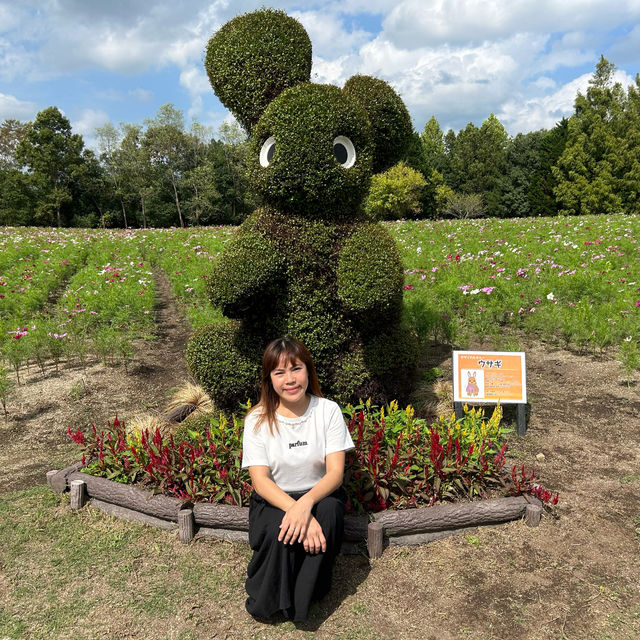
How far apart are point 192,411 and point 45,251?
12.4 meters

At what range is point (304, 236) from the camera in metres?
3.82

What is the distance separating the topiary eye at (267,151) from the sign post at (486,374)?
8.08ft

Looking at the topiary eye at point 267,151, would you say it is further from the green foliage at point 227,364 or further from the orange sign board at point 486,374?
the orange sign board at point 486,374

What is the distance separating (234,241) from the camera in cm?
388

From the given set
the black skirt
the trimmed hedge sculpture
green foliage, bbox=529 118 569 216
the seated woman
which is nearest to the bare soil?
the black skirt

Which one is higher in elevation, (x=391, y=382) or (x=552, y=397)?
(x=391, y=382)

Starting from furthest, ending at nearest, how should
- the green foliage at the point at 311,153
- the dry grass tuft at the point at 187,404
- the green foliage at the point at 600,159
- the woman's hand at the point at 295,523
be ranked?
1. the green foliage at the point at 600,159
2. the dry grass tuft at the point at 187,404
3. the green foliage at the point at 311,153
4. the woman's hand at the point at 295,523

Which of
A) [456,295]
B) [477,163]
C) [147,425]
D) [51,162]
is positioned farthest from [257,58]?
[477,163]

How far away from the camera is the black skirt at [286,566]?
243cm

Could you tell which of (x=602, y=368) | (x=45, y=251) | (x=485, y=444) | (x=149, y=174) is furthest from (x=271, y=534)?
(x=149, y=174)

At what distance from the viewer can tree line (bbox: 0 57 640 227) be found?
1259 inches

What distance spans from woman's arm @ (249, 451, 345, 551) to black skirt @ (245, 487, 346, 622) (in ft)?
0.28

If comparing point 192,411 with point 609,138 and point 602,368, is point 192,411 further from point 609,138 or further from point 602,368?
point 609,138

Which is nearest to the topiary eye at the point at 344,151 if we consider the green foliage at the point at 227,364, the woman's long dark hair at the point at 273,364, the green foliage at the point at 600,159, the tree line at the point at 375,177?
the green foliage at the point at 227,364
